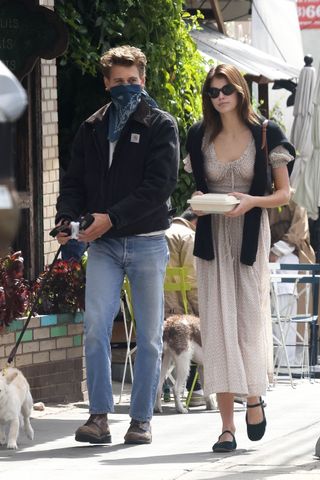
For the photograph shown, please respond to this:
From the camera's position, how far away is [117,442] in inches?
327

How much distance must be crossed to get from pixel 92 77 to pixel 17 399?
4678mm

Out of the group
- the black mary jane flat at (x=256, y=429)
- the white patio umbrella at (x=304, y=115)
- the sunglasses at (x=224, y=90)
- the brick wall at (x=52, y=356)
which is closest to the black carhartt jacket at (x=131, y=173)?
the sunglasses at (x=224, y=90)

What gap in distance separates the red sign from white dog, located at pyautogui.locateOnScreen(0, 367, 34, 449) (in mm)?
15026

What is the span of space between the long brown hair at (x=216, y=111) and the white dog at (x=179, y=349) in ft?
8.66

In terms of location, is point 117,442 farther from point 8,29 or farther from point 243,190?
point 8,29

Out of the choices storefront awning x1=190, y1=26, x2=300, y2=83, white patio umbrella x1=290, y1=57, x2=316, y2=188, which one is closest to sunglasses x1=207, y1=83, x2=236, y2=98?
storefront awning x1=190, y1=26, x2=300, y2=83

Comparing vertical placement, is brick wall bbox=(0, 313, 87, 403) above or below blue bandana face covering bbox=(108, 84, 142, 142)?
below

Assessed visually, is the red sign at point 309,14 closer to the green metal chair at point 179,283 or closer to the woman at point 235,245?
the green metal chair at point 179,283

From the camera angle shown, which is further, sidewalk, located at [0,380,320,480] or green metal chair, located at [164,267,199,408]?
green metal chair, located at [164,267,199,408]

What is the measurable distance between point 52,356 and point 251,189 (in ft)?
9.72

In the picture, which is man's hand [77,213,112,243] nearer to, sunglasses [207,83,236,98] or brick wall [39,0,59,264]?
sunglasses [207,83,236,98]

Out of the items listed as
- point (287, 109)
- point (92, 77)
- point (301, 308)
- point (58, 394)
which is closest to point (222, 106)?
point (58, 394)

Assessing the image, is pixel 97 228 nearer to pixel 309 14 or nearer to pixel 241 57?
pixel 241 57

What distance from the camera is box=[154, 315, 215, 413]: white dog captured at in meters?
10.3
